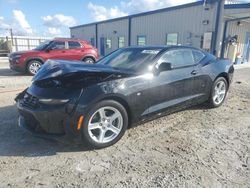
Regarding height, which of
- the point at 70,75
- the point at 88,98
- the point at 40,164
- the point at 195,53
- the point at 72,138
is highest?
the point at 195,53

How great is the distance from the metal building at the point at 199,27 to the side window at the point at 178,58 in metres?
10.00

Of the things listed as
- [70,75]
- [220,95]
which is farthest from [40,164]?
[220,95]

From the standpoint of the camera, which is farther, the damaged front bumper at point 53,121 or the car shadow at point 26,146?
the car shadow at point 26,146

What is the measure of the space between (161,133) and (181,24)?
1368 cm

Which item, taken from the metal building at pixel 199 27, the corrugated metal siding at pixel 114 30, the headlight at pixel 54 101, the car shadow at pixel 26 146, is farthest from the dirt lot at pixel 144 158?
the corrugated metal siding at pixel 114 30

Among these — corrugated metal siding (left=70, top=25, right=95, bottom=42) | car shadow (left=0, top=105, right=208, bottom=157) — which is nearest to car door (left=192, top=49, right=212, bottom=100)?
car shadow (left=0, top=105, right=208, bottom=157)

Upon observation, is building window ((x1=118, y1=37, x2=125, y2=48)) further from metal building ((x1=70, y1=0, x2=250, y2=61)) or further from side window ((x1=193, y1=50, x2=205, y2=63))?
side window ((x1=193, y1=50, x2=205, y2=63))

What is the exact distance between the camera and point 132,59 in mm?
4227

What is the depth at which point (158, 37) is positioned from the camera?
17922 mm

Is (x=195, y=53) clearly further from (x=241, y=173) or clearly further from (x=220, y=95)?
(x=241, y=173)

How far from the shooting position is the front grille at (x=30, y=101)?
10.2ft

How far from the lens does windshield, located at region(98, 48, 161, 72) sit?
390cm

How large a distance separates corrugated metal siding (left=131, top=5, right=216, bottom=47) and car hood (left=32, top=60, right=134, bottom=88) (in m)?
12.8

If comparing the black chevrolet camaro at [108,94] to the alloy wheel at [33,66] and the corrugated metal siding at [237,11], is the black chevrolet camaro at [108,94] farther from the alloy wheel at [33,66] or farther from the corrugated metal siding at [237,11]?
the corrugated metal siding at [237,11]
